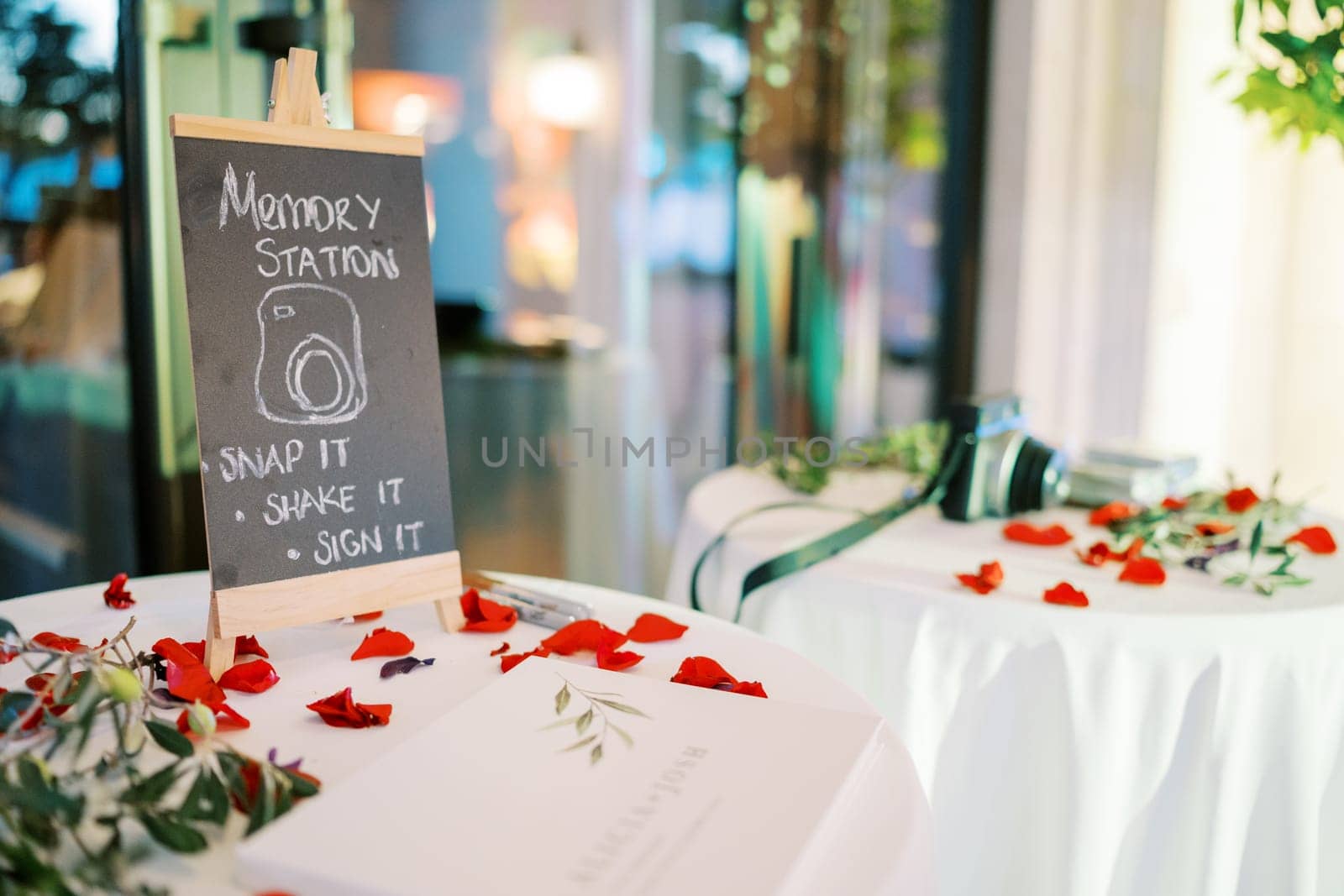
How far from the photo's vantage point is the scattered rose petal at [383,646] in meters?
0.82

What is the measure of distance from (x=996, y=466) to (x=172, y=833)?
1.14 metres

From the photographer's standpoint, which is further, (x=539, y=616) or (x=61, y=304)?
(x=61, y=304)

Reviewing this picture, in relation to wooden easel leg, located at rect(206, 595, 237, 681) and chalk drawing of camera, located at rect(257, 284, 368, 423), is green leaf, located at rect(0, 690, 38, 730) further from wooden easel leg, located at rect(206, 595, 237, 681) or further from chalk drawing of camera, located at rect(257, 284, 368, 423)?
chalk drawing of camera, located at rect(257, 284, 368, 423)

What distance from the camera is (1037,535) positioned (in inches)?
50.1

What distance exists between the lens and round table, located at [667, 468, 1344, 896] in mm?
A: 965

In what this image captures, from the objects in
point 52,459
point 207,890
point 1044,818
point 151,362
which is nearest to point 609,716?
point 207,890

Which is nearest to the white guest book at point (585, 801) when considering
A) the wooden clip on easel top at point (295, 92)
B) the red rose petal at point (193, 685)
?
the red rose petal at point (193, 685)

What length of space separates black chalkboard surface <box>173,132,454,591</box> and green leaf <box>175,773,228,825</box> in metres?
0.26

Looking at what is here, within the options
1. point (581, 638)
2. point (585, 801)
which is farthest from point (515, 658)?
point (585, 801)

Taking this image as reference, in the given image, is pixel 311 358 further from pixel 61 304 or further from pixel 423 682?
pixel 61 304

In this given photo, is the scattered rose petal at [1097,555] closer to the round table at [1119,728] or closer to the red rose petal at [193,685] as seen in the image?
the round table at [1119,728]

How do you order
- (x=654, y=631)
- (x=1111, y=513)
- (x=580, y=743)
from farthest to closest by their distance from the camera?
(x=1111, y=513) → (x=654, y=631) → (x=580, y=743)

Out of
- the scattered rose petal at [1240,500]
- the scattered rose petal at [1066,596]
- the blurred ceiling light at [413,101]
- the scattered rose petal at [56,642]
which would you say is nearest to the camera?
the scattered rose petal at [56,642]

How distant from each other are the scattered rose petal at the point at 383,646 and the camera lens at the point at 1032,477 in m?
0.91
